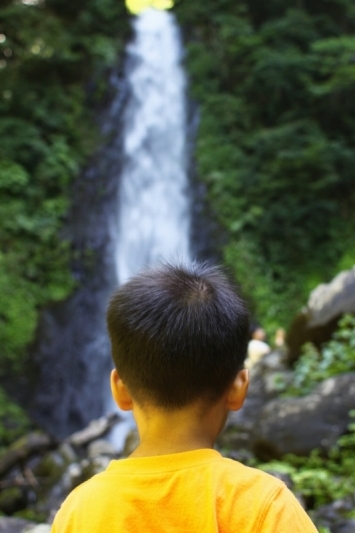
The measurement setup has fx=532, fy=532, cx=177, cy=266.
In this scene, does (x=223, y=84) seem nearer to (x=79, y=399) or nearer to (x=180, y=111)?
(x=180, y=111)

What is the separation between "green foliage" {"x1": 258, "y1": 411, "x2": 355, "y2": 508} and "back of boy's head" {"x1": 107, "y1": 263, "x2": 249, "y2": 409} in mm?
2948

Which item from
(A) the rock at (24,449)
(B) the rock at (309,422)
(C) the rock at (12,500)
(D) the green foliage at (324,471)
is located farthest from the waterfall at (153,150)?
(D) the green foliage at (324,471)

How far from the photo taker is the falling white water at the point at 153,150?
46.9ft

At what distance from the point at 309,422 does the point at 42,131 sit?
1233 centimetres

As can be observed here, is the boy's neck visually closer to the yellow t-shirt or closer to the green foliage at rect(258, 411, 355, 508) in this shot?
the yellow t-shirt

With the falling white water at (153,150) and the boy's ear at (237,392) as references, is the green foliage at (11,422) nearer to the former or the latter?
the falling white water at (153,150)

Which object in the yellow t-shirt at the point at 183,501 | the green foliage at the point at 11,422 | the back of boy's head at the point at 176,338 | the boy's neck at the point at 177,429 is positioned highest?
the back of boy's head at the point at 176,338

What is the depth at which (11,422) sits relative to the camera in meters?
10.2

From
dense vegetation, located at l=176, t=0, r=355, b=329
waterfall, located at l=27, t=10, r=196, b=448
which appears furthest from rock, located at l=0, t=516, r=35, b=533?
dense vegetation, located at l=176, t=0, r=355, b=329

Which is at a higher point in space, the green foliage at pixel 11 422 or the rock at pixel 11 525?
the rock at pixel 11 525

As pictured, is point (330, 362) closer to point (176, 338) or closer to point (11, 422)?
point (176, 338)

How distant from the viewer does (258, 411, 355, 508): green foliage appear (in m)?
3.92

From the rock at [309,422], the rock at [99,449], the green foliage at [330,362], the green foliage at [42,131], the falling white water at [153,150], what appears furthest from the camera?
the falling white water at [153,150]

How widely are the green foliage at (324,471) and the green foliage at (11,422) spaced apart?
6445mm
